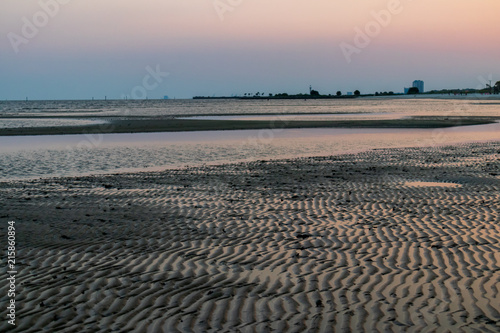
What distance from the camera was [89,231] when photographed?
10.8 m

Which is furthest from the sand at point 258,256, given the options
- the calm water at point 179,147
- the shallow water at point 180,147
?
the calm water at point 179,147

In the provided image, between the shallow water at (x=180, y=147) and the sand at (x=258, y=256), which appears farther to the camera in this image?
the shallow water at (x=180, y=147)

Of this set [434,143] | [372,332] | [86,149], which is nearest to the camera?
[372,332]

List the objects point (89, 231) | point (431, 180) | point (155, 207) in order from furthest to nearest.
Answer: point (431, 180) → point (155, 207) → point (89, 231)

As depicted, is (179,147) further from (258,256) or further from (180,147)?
(258,256)

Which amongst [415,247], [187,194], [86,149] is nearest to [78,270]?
[415,247]

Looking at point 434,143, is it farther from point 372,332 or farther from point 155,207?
point 372,332

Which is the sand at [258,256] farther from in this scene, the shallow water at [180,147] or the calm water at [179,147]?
the calm water at [179,147]

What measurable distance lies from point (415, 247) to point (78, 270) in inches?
217

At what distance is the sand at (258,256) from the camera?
6258 mm

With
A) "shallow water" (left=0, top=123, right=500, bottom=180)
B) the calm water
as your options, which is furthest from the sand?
the calm water

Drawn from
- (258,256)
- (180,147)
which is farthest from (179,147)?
(258,256)

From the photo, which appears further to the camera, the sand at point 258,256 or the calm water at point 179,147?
the calm water at point 179,147

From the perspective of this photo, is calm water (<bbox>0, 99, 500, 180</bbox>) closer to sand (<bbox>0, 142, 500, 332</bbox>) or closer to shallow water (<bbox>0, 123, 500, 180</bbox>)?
shallow water (<bbox>0, 123, 500, 180</bbox>)
